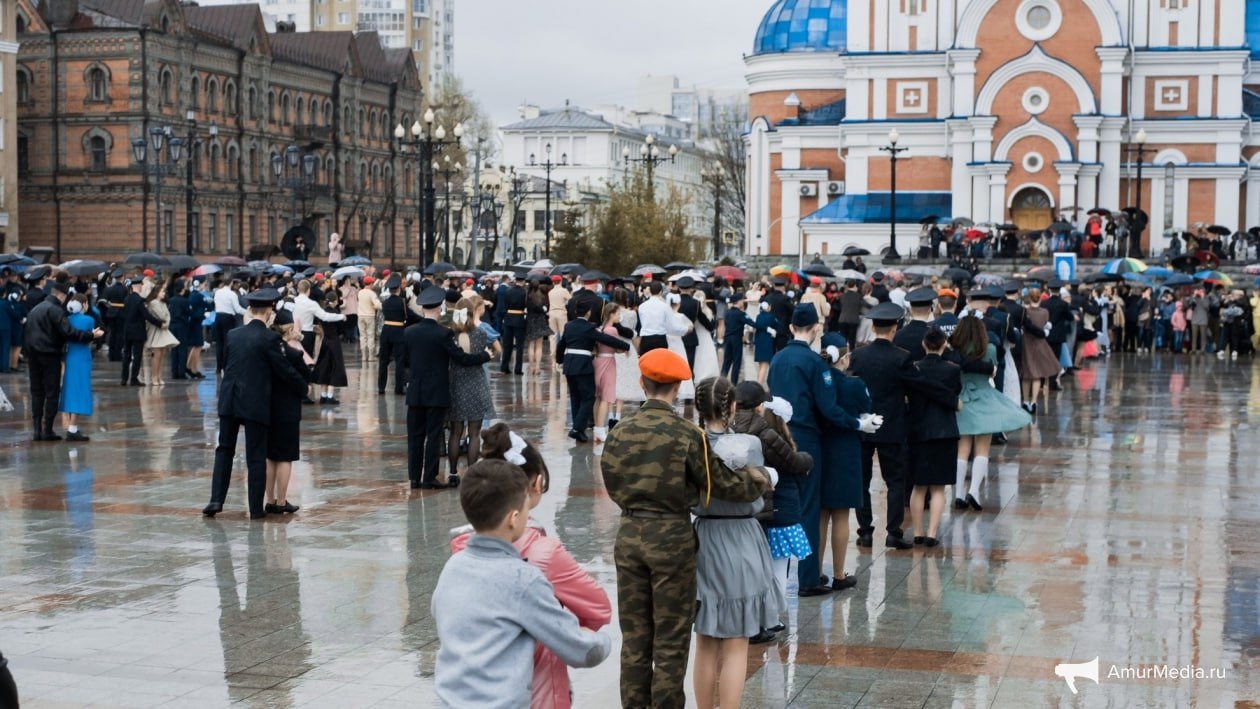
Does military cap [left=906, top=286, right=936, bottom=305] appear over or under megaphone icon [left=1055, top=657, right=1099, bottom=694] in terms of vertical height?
over

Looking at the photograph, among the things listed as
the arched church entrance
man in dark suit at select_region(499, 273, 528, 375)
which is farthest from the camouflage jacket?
the arched church entrance

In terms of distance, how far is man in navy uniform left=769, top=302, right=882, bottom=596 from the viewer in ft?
34.3

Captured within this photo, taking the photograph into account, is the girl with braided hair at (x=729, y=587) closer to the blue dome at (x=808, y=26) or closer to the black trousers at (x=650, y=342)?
the black trousers at (x=650, y=342)

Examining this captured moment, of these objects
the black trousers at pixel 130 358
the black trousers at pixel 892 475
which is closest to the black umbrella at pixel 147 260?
the black trousers at pixel 130 358

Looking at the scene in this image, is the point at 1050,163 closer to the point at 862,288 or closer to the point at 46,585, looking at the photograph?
the point at 862,288

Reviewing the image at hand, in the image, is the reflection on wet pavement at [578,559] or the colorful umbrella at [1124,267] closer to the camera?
the reflection on wet pavement at [578,559]

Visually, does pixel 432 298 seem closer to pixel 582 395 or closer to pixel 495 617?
pixel 582 395

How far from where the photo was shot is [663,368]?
760 centimetres

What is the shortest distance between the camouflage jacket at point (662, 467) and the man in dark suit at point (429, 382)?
7.49m

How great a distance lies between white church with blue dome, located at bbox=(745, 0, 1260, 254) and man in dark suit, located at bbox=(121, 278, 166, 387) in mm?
40507

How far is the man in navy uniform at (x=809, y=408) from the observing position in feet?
34.3

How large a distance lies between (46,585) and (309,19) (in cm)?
13604

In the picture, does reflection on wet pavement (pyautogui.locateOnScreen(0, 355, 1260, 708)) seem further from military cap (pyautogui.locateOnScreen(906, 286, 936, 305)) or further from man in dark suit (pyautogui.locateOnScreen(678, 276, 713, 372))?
man in dark suit (pyautogui.locateOnScreen(678, 276, 713, 372))

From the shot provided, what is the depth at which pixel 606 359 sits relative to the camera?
62.4 feet
